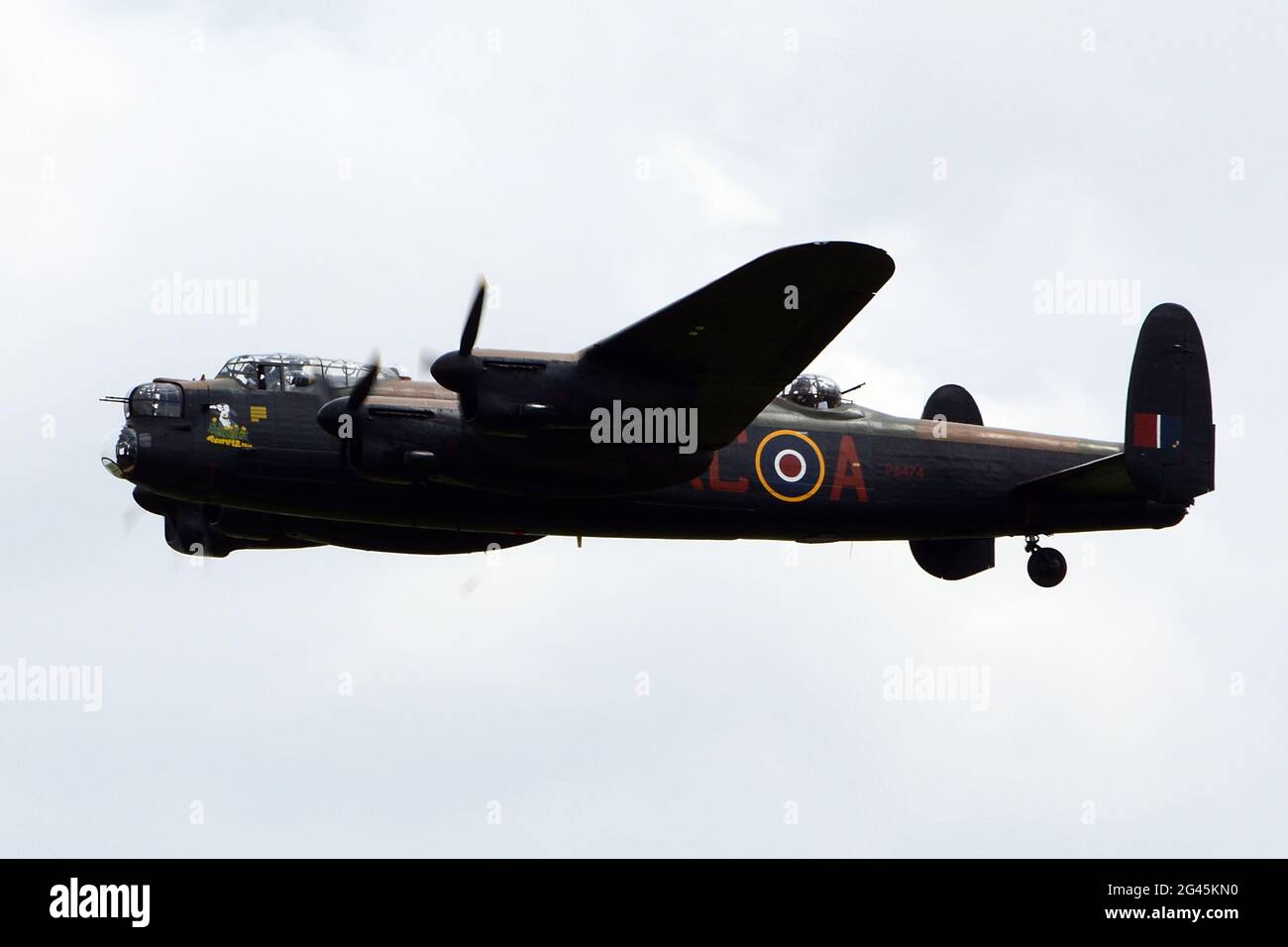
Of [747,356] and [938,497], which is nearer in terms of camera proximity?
[747,356]

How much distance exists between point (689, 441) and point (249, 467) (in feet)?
17.4

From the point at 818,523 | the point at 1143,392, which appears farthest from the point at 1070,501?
the point at 818,523

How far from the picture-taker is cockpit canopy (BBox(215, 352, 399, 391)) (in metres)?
24.2

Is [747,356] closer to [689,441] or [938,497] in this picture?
[689,441]

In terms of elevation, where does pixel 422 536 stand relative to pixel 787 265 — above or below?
below

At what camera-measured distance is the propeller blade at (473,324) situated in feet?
74.3

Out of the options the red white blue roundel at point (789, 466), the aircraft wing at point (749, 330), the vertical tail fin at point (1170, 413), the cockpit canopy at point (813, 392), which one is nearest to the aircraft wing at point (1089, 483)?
the vertical tail fin at point (1170, 413)

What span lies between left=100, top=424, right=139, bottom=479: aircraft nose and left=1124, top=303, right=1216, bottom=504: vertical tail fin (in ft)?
42.4

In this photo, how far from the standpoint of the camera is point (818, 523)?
25.7 meters

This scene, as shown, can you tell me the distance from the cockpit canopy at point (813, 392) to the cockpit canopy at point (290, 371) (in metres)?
5.26

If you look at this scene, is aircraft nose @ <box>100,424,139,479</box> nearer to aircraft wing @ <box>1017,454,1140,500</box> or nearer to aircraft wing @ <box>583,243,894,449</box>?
aircraft wing @ <box>583,243,894,449</box>

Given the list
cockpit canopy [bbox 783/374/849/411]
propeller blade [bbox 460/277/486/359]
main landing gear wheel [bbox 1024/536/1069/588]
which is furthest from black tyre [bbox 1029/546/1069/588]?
propeller blade [bbox 460/277/486/359]

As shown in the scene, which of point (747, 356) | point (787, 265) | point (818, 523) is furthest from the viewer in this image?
point (818, 523)

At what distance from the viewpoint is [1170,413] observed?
26.9 m
